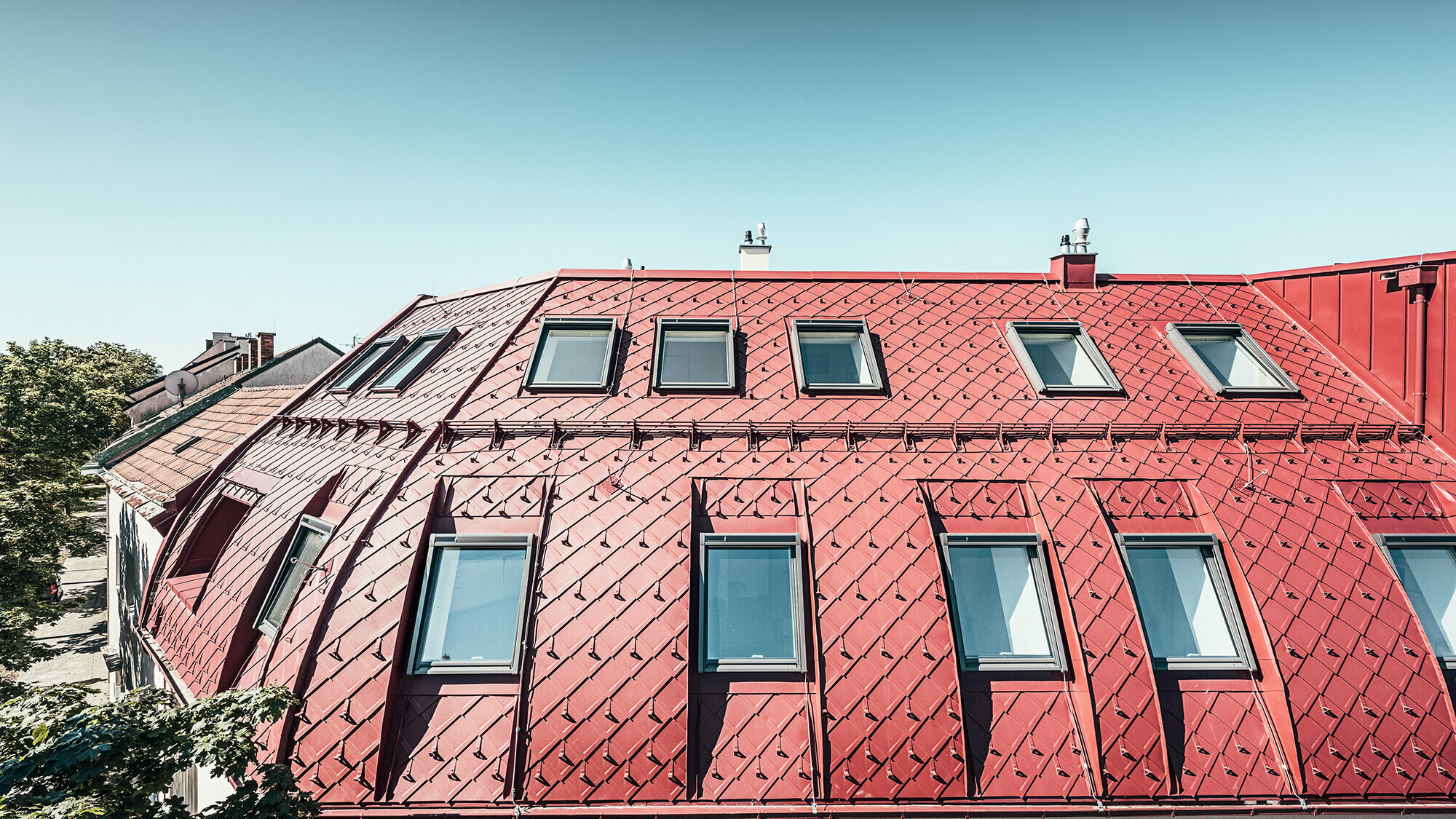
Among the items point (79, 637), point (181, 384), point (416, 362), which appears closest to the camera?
point (416, 362)

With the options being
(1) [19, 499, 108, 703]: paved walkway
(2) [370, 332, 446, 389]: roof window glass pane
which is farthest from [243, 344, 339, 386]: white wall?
(2) [370, 332, 446, 389]: roof window glass pane

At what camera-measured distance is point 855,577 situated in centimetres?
845

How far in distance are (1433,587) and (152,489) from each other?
27.4m

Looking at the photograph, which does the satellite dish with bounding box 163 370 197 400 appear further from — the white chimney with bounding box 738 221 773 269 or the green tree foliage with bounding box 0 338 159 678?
the white chimney with bounding box 738 221 773 269

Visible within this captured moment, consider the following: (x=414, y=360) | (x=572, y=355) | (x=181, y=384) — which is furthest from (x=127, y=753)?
(x=181, y=384)

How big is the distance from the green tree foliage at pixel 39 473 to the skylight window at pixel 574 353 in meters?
14.6

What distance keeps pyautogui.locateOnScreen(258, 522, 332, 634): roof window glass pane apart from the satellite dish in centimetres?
3555

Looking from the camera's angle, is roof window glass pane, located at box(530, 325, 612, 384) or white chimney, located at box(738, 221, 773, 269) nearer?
roof window glass pane, located at box(530, 325, 612, 384)

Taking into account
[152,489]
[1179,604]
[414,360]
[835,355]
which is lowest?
[1179,604]

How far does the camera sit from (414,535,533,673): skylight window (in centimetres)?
795

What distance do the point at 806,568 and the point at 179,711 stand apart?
7.18 metres

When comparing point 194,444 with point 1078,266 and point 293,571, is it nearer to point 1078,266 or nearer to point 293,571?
point 293,571

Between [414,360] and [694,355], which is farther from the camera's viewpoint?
[414,360]

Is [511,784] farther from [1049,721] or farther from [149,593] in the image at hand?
[149,593]
